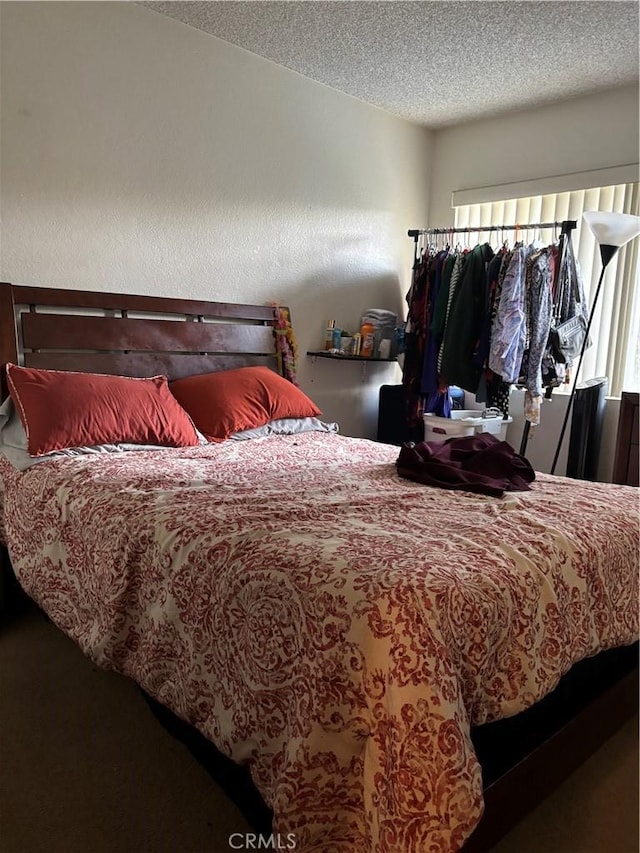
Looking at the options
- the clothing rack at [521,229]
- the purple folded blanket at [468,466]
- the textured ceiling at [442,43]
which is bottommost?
the purple folded blanket at [468,466]

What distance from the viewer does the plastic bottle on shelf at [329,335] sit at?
148 inches

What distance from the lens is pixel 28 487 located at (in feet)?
6.85

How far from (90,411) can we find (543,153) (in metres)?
3.07

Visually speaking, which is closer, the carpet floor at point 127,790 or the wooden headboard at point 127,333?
the carpet floor at point 127,790

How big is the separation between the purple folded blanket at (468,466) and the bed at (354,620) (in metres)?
0.07

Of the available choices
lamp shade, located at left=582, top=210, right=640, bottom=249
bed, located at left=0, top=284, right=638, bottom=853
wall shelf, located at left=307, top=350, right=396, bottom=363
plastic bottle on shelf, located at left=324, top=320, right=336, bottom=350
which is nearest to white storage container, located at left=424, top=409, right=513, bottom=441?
wall shelf, located at left=307, top=350, right=396, bottom=363

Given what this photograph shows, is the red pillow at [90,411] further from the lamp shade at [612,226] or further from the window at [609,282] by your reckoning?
the window at [609,282]

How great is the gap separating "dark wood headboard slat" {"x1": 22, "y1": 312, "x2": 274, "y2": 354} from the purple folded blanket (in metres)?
1.36

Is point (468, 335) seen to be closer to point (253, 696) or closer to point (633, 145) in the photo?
point (633, 145)

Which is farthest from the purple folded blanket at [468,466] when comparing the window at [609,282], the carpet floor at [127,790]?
the window at [609,282]

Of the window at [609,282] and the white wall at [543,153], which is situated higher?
the white wall at [543,153]

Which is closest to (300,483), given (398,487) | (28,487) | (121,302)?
(398,487)

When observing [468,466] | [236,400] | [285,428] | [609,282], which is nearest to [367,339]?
[285,428]

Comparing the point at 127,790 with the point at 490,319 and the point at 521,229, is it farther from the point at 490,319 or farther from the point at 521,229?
the point at 521,229
